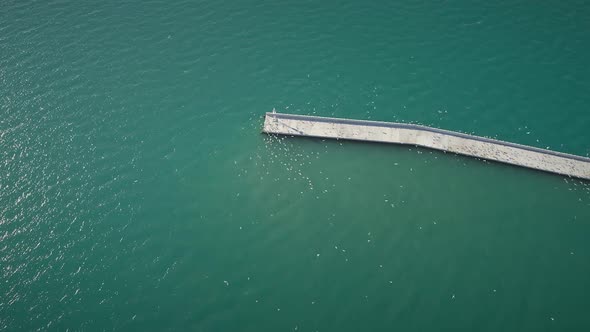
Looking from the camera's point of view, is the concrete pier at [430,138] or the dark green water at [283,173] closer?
the dark green water at [283,173]

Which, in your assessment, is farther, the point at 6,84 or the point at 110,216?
the point at 6,84

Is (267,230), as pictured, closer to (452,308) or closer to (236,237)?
(236,237)

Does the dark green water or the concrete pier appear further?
the concrete pier

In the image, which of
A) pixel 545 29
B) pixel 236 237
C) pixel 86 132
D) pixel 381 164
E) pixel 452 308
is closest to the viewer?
pixel 452 308

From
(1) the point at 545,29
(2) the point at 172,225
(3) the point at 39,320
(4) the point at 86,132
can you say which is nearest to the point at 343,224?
(2) the point at 172,225
